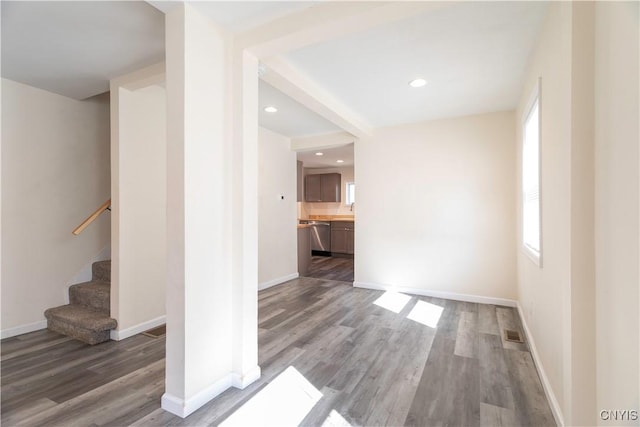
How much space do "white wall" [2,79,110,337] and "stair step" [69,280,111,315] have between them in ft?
0.45

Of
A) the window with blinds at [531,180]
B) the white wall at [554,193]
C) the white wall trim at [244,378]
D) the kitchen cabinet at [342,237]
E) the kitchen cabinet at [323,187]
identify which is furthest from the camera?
the kitchen cabinet at [323,187]

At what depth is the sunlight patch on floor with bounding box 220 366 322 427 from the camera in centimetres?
163

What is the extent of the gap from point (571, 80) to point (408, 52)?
127 cm

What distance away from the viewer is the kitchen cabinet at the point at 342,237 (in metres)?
7.60

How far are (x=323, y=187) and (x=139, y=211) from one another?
5.75 m

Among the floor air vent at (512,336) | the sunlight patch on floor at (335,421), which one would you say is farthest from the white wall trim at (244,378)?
the floor air vent at (512,336)

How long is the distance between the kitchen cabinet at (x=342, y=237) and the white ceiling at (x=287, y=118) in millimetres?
3334

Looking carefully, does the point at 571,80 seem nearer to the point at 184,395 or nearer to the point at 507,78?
the point at 507,78

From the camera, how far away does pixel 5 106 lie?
2754mm

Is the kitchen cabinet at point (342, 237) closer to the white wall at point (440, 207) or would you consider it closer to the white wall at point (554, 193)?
the white wall at point (440, 207)

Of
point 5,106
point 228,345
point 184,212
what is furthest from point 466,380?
point 5,106

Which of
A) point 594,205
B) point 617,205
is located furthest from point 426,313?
point 617,205

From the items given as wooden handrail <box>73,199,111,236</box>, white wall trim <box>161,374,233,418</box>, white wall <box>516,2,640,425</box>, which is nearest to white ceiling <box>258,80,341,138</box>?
wooden handrail <box>73,199,111,236</box>

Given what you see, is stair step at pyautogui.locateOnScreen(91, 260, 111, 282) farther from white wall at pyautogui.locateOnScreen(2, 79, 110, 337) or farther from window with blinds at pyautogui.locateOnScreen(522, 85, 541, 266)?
window with blinds at pyautogui.locateOnScreen(522, 85, 541, 266)
